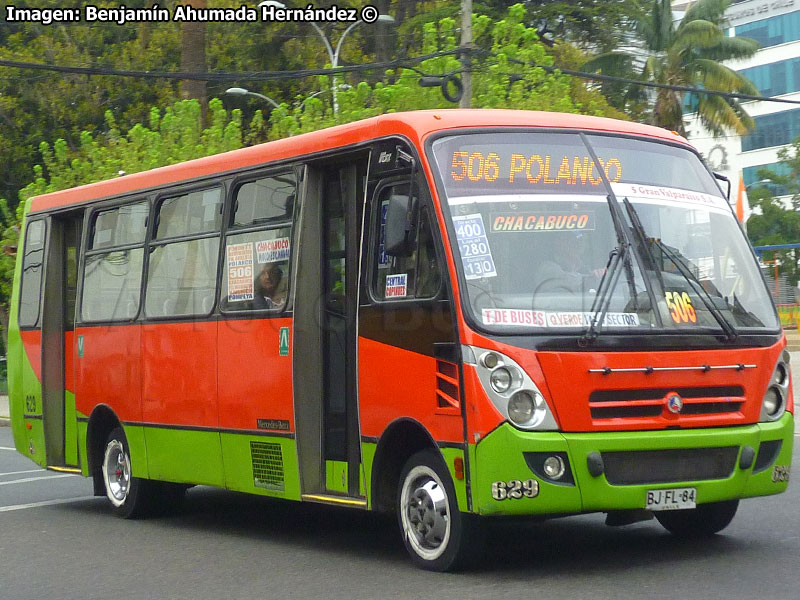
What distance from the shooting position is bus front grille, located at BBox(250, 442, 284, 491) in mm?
9664

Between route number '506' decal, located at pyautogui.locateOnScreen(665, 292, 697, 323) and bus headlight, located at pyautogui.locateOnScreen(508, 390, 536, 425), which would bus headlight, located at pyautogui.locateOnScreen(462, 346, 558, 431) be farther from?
route number '506' decal, located at pyautogui.locateOnScreen(665, 292, 697, 323)

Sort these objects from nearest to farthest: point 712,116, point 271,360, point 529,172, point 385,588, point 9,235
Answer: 1. point 385,588
2. point 529,172
3. point 271,360
4. point 9,235
5. point 712,116

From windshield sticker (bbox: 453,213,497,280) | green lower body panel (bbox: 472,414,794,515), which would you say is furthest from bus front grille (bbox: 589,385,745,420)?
windshield sticker (bbox: 453,213,497,280)

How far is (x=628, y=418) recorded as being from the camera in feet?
25.4

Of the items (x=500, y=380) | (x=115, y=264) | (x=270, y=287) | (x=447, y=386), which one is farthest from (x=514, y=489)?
(x=115, y=264)

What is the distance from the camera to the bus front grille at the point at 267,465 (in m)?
9.66

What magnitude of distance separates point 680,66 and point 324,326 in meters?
32.9

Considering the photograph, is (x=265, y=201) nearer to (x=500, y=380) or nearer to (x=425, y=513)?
(x=425, y=513)

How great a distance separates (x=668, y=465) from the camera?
779 centimetres

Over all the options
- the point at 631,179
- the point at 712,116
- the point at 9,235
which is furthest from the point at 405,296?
the point at 712,116

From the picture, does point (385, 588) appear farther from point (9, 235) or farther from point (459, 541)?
point (9, 235)

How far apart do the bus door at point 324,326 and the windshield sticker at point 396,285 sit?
0.66 m

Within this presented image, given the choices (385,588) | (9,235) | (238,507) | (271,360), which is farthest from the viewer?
(9,235)

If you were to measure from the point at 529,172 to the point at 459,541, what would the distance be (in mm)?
2195
